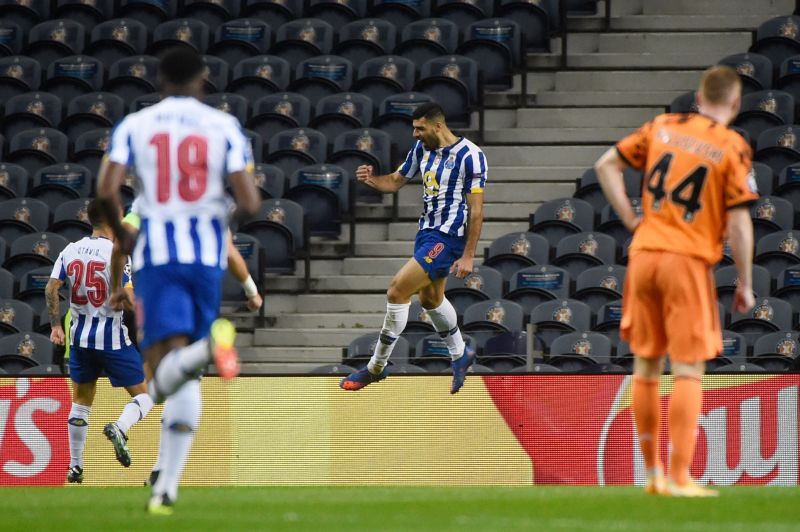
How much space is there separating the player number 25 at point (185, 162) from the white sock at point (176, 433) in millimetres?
877

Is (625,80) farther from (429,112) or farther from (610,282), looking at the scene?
(429,112)

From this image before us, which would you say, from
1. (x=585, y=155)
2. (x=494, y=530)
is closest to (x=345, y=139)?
(x=585, y=155)

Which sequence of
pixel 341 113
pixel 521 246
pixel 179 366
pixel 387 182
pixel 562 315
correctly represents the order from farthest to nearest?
1. pixel 341 113
2. pixel 521 246
3. pixel 562 315
4. pixel 387 182
5. pixel 179 366

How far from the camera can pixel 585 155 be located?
710 inches

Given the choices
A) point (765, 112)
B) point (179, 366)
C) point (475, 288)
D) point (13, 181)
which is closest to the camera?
point (179, 366)

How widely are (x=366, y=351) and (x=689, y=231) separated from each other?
7.01 m

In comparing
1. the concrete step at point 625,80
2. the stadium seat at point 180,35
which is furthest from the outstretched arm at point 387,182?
the stadium seat at point 180,35

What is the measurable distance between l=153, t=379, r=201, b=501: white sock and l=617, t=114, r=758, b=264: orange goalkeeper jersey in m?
2.28

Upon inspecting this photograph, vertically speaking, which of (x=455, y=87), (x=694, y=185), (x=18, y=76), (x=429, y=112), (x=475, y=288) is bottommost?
(x=475, y=288)

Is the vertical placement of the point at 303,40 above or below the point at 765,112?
above

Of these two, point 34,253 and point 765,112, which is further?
point 765,112

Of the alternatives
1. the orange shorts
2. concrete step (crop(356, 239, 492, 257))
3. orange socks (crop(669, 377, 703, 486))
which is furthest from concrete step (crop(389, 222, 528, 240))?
orange socks (crop(669, 377, 703, 486))

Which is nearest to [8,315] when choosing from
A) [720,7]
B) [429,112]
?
[429,112]

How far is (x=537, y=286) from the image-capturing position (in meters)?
14.9
